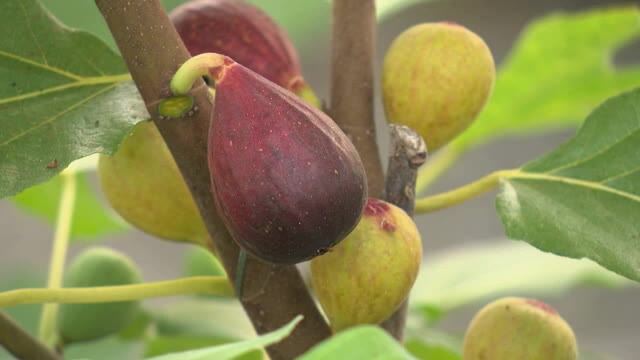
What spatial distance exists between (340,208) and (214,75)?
70mm

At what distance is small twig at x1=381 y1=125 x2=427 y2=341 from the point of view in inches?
19.7

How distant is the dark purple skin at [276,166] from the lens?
410 millimetres

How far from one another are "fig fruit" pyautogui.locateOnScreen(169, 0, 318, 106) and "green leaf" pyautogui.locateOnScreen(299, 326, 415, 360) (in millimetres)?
239

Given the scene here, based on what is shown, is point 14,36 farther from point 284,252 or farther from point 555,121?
point 555,121

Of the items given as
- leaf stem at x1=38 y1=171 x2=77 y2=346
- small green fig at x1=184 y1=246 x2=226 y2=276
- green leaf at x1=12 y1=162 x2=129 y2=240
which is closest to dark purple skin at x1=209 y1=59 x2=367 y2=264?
leaf stem at x1=38 y1=171 x2=77 y2=346

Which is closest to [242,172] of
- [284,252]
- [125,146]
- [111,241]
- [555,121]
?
[284,252]

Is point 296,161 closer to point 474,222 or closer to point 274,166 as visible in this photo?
point 274,166

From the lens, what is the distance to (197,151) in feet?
1.55

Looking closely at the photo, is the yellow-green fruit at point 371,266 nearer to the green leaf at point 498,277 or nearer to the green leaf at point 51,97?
the green leaf at point 51,97

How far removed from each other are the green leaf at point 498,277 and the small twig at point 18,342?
1.27 ft

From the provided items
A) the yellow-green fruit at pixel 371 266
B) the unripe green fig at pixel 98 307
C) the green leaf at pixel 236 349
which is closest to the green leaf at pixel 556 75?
the unripe green fig at pixel 98 307

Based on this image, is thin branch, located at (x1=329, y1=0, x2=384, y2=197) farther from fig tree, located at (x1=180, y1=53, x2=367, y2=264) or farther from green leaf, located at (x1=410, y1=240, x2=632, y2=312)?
green leaf, located at (x1=410, y1=240, x2=632, y2=312)

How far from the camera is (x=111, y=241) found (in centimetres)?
263

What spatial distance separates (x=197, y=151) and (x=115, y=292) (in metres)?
0.08
